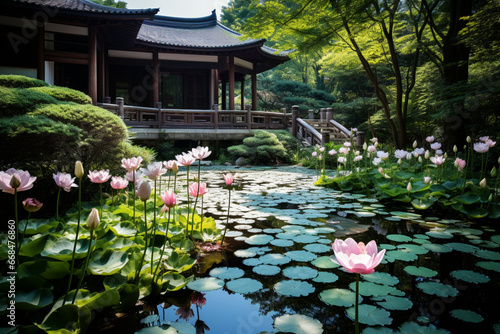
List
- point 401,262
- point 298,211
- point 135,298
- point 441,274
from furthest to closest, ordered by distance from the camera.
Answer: point 298,211, point 401,262, point 441,274, point 135,298

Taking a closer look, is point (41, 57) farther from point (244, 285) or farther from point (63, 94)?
point (244, 285)

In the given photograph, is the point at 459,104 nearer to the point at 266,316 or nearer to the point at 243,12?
the point at 266,316

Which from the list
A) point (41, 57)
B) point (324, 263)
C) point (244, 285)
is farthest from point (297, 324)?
point (41, 57)

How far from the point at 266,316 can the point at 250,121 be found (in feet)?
33.1

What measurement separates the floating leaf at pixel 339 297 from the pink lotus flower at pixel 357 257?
0.58 meters

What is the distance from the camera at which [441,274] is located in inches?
62.3

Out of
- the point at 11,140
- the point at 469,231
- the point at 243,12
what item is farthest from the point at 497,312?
the point at 243,12

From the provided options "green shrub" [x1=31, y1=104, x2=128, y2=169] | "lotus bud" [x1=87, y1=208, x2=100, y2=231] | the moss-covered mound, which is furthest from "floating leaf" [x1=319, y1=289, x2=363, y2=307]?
the moss-covered mound

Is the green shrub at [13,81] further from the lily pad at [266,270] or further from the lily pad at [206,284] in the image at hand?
the lily pad at [266,270]

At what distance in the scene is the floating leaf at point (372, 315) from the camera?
1121 mm

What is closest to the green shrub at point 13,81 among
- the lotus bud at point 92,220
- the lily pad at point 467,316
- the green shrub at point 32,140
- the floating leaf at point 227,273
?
the green shrub at point 32,140

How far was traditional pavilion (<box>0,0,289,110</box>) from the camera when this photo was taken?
742cm

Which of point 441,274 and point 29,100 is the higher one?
point 29,100

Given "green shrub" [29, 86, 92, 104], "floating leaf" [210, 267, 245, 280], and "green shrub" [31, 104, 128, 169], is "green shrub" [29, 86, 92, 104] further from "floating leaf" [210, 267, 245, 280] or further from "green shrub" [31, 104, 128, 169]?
"floating leaf" [210, 267, 245, 280]
